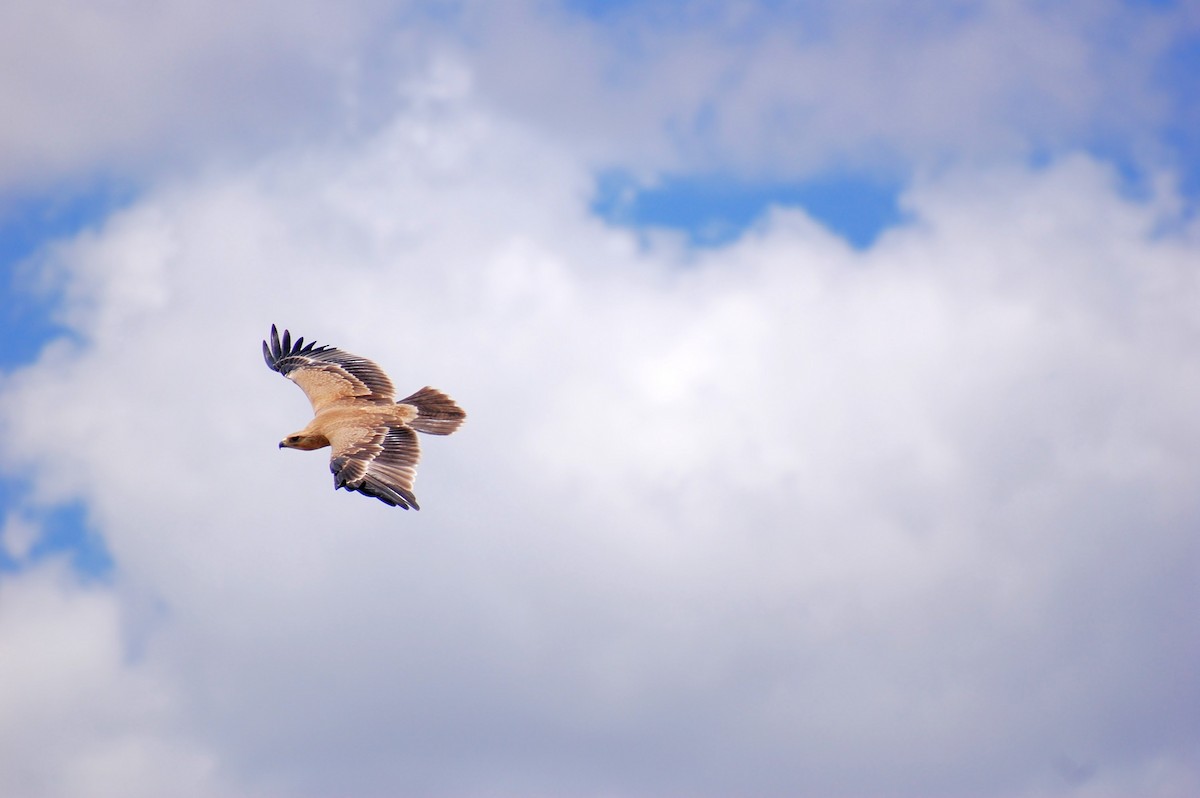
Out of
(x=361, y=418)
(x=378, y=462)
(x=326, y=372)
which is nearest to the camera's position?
(x=378, y=462)

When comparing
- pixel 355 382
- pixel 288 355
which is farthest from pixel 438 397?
pixel 288 355

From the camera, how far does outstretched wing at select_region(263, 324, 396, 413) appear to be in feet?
108

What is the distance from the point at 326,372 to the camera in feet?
113

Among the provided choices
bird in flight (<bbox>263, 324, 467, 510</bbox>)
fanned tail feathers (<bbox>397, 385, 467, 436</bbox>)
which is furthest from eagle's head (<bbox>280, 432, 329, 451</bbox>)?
fanned tail feathers (<bbox>397, 385, 467, 436</bbox>)

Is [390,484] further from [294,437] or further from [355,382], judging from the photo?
[355,382]

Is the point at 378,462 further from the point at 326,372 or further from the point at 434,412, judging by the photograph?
the point at 326,372

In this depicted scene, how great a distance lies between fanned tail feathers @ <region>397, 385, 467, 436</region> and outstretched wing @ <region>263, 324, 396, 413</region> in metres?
1.14

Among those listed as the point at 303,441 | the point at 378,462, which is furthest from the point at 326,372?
the point at 378,462

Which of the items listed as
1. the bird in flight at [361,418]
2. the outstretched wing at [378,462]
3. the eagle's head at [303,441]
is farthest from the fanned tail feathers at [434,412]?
the eagle's head at [303,441]

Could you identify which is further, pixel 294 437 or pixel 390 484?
pixel 294 437

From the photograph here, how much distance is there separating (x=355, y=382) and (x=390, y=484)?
6.83m

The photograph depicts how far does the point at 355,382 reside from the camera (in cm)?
3347

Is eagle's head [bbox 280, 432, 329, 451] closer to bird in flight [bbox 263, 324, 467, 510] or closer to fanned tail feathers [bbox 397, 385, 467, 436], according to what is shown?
bird in flight [bbox 263, 324, 467, 510]

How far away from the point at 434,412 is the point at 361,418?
156cm
